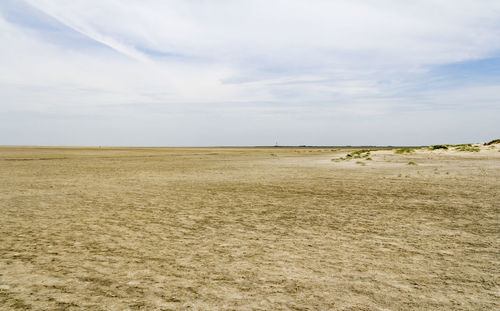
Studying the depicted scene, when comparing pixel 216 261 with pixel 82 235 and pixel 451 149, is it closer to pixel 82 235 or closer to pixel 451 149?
pixel 82 235

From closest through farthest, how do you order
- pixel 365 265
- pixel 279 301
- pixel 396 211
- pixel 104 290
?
pixel 279 301, pixel 104 290, pixel 365 265, pixel 396 211

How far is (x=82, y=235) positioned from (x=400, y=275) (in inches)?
205

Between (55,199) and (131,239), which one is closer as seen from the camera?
(131,239)

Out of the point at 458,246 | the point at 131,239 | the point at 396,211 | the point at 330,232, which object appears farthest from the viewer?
the point at 396,211

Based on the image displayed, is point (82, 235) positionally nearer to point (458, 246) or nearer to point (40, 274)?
point (40, 274)

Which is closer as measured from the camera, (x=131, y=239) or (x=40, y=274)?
(x=40, y=274)

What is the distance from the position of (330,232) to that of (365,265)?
1733mm

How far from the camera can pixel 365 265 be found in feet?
15.2

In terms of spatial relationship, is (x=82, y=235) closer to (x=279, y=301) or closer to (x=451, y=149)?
(x=279, y=301)

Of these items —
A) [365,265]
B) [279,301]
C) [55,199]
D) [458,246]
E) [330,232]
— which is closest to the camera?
[279,301]

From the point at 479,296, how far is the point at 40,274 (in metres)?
5.13

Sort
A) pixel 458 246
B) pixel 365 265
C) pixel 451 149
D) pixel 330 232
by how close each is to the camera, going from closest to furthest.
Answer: pixel 365 265 → pixel 458 246 → pixel 330 232 → pixel 451 149

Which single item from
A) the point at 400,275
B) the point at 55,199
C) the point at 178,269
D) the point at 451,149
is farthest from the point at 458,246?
the point at 451,149

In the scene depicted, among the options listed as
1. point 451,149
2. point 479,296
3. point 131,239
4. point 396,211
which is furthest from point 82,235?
point 451,149
